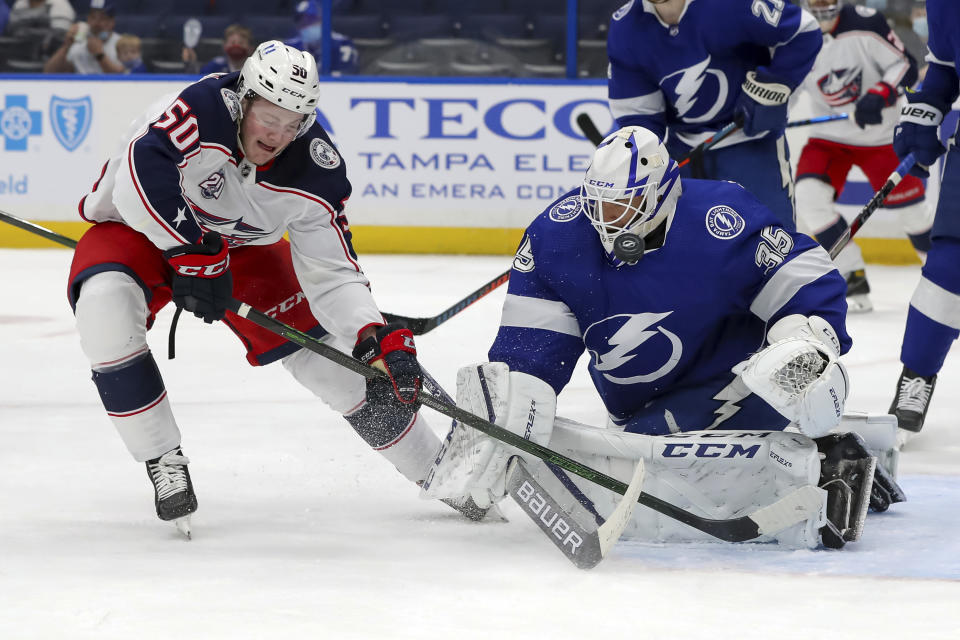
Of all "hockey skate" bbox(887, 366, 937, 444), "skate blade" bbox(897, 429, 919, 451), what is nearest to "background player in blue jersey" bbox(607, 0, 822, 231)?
"hockey skate" bbox(887, 366, 937, 444)

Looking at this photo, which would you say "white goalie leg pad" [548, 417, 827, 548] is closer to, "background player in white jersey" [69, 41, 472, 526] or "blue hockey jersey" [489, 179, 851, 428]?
"blue hockey jersey" [489, 179, 851, 428]

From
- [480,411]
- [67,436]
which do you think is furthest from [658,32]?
[67,436]

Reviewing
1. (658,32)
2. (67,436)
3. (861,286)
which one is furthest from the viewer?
(861,286)

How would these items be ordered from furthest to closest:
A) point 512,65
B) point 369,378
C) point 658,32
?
point 512,65 → point 658,32 → point 369,378

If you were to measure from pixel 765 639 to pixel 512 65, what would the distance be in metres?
5.32

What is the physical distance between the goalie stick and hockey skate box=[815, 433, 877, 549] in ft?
1.06

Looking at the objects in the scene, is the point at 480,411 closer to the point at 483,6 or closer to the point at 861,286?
the point at 861,286

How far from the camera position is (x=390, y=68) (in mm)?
6840

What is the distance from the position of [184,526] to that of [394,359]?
1.49 ft

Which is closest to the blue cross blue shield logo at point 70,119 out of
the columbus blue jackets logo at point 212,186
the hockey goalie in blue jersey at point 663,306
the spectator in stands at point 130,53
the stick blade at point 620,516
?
the spectator in stands at point 130,53

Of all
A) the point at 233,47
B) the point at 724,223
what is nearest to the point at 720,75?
the point at 724,223

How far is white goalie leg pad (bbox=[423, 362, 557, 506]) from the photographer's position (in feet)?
7.11

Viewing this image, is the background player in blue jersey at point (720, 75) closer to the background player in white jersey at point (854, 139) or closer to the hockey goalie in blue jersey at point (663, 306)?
the hockey goalie in blue jersey at point (663, 306)

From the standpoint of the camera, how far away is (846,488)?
2145mm
